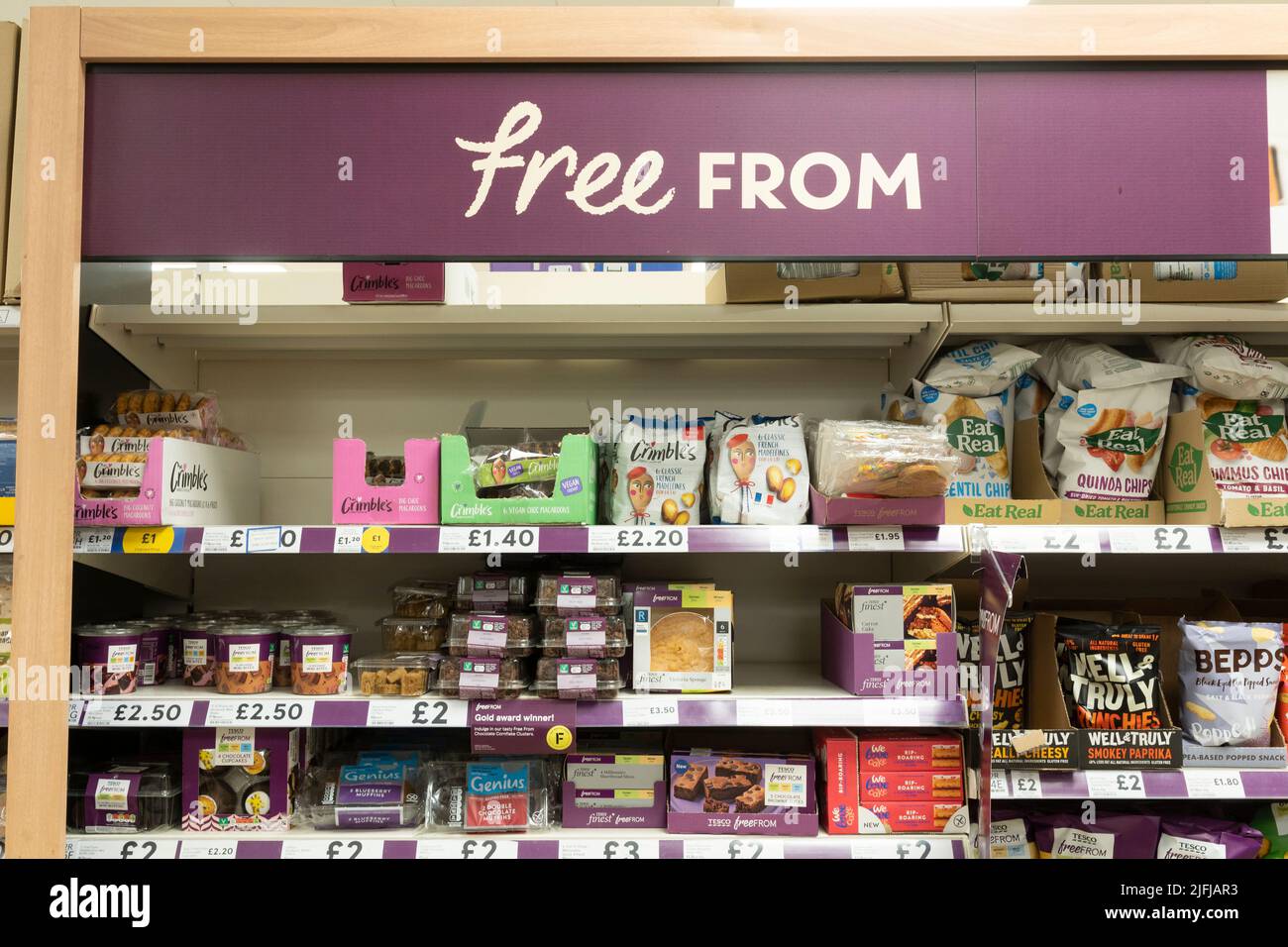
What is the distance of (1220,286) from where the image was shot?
2.27 metres

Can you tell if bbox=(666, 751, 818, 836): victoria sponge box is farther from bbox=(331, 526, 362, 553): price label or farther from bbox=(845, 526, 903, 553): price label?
bbox=(331, 526, 362, 553): price label

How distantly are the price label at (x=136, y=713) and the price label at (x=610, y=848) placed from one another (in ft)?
3.10

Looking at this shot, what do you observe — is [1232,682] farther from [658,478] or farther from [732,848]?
[658,478]

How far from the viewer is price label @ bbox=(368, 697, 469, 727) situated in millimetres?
2053

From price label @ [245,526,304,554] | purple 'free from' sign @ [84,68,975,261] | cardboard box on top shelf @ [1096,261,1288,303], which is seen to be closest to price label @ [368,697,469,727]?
price label @ [245,526,304,554]

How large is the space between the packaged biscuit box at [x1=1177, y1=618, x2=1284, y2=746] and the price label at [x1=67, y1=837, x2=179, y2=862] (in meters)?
2.48

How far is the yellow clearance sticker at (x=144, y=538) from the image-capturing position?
6.80 ft

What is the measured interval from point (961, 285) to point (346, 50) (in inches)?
61.2

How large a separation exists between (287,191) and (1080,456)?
196 centimetres

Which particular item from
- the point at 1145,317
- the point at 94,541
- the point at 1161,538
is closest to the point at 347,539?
the point at 94,541

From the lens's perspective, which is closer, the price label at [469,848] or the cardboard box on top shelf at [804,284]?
the price label at [469,848]

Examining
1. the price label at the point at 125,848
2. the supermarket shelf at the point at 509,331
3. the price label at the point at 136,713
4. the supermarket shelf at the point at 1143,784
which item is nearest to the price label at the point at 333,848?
the price label at the point at 125,848

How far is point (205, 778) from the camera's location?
2182 mm

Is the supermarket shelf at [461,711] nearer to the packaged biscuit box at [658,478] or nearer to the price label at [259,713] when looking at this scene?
the price label at [259,713]
